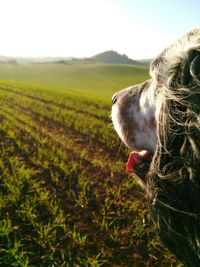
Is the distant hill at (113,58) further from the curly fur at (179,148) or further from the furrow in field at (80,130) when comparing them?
the curly fur at (179,148)

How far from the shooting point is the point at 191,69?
1.77 metres

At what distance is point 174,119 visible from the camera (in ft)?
6.04

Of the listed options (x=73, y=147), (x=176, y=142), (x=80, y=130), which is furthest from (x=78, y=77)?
(x=176, y=142)

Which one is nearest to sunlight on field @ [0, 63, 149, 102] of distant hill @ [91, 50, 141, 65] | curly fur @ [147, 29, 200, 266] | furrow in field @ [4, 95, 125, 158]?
furrow in field @ [4, 95, 125, 158]

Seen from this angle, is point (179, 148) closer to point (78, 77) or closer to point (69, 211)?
point (69, 211)

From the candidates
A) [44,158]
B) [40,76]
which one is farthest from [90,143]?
[40,76]

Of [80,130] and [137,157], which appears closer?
[137,157]

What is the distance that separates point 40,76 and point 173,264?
43.6m

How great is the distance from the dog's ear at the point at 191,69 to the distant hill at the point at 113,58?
114 meters

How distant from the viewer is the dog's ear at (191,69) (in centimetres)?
175

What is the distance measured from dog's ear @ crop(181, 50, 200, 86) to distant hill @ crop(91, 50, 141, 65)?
114 metres

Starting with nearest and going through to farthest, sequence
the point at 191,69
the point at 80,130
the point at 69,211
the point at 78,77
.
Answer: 1. the point at 191,69
2. the point at 69,211
3. the point at 80,130
4. the point at 78,77

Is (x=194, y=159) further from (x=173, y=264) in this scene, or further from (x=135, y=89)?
(x=173, y=264)

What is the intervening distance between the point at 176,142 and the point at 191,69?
366 mm
